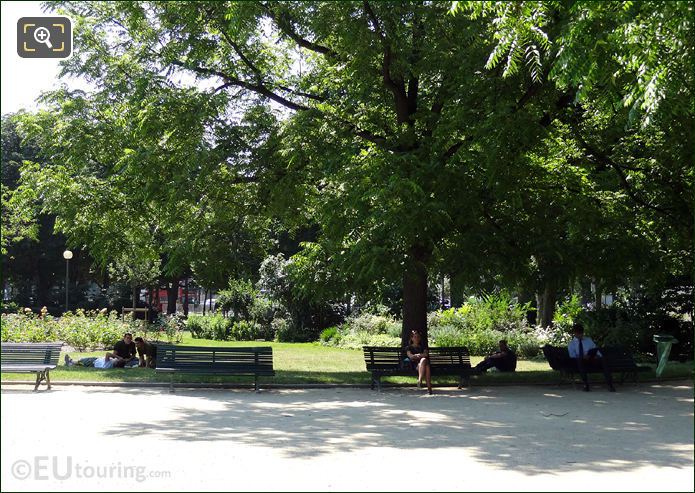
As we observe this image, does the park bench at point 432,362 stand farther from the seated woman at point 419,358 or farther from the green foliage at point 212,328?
the green foliage at point 212,328

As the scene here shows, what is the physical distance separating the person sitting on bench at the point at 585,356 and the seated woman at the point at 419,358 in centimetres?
308

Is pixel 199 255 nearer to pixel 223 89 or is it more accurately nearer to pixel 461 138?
pixel 223 89

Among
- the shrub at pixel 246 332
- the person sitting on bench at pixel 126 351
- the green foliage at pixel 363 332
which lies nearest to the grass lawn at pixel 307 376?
the person sitting on bench at pixel 126 351

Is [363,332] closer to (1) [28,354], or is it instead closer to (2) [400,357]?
(2) [400,357]

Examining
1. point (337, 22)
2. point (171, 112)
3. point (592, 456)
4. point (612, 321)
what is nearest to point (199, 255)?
point (171, 112)

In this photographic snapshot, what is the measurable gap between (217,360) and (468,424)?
6195 mm

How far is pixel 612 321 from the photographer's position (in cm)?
2506

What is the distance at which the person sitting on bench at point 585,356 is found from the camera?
50.1ft

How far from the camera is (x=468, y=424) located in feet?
35.3

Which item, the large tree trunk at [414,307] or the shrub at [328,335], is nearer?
the large tree trunk at [414,307]

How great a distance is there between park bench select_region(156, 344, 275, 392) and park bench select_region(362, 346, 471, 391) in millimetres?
2176

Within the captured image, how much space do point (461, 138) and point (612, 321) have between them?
12553 mm

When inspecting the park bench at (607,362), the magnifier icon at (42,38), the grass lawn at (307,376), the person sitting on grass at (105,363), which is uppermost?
the magnifier icon at (42,38)

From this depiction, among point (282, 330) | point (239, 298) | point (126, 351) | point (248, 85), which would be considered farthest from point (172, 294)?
point (248, 85)
